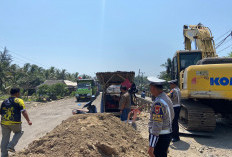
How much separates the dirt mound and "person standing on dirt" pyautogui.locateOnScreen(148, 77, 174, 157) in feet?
4.12

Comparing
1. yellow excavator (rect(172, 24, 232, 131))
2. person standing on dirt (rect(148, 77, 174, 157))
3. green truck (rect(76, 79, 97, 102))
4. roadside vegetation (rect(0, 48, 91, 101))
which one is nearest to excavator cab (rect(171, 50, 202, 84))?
yellow excavator (rect(172, 24, 232, 131))

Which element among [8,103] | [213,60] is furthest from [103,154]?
[213,60]

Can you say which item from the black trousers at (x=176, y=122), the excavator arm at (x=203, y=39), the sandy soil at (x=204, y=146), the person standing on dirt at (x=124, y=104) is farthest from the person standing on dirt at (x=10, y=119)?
the excavator arm at (x=203, y=39)

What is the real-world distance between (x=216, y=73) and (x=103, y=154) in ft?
13.6

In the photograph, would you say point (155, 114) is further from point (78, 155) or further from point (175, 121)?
point (175, 121)

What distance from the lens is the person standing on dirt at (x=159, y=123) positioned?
2.54 m

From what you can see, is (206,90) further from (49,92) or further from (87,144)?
(49,92)

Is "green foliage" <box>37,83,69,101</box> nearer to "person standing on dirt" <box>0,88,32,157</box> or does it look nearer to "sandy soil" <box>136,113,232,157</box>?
"person standing on dirt" <box>0,88,32,157</box>

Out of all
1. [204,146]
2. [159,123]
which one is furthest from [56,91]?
[159,123]

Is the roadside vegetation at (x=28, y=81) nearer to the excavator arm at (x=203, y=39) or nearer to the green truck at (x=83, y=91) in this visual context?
the green truck at (x=83, y=91)

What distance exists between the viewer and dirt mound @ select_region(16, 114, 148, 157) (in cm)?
341

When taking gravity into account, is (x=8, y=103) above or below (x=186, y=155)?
above

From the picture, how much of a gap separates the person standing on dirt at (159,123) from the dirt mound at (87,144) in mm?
1257

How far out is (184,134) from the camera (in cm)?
607
